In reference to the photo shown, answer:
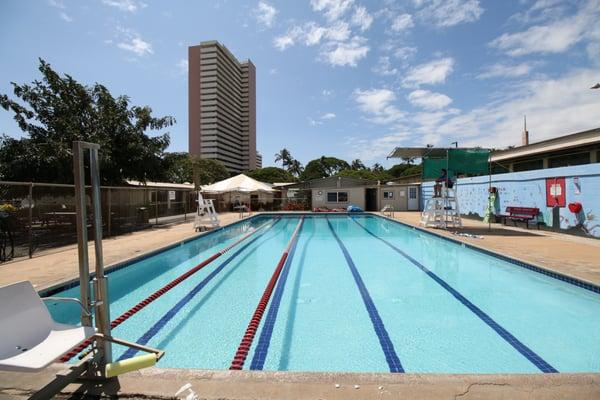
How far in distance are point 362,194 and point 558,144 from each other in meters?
12.1

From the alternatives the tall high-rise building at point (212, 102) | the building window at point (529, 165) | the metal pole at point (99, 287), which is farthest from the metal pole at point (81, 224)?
the tall high-rise building at point (212, 102)

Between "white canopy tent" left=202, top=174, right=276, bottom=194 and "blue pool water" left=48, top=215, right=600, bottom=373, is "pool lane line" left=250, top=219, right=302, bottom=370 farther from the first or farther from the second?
"white canopy tent" left=202, top=174, right=276, bottom=194

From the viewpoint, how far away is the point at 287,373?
92.9 inches

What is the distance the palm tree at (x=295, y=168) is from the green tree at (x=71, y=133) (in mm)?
60234

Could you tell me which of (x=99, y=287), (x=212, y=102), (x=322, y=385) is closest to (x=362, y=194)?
(x=322, y=385)

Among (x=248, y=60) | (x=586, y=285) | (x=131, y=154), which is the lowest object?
(x=586, y=285)

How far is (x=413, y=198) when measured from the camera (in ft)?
76.8

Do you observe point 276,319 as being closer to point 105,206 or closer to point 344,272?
point 344,272

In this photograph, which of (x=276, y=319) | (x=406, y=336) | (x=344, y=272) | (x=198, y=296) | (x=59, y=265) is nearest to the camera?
(x=406, y=336)

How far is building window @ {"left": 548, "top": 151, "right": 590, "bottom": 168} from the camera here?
16.3m

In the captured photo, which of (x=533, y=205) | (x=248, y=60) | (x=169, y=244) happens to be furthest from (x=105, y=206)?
(x=248, y=60)

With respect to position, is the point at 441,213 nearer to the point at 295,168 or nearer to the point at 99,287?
the point at 99,287

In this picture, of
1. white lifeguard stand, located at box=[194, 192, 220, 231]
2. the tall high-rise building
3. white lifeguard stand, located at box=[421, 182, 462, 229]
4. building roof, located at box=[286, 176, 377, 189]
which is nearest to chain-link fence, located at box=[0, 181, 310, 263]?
white lifeguard stand, located at box=[194, 192, 220, 231]

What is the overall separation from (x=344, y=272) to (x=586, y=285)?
4.16 m
